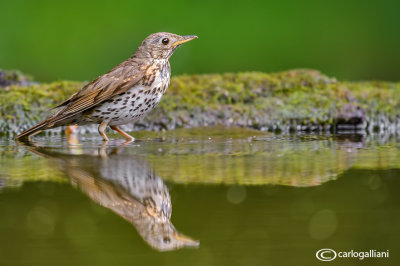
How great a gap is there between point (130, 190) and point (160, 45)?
2.95 metres

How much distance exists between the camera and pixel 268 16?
406 inches

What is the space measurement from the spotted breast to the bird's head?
0.90ft

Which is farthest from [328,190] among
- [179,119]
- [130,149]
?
[179,119]

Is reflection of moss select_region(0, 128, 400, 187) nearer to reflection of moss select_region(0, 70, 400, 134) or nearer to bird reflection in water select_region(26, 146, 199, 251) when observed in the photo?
bird reflection in water select_region(26, 146, 199, 251)

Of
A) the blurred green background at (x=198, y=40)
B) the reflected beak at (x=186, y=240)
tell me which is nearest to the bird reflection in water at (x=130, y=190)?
the reflected beak at (x=186, y=240)

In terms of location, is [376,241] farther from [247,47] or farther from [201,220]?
[247,47]

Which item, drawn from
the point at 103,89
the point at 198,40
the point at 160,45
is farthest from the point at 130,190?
the point at 198,40

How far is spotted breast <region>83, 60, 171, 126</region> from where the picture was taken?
551 cm

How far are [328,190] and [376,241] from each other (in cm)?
83

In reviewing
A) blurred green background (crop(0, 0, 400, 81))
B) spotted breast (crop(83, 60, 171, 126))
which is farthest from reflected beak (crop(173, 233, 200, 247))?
blurred green background (crop(0, 0, 400, 81))

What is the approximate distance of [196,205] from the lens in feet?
9.85

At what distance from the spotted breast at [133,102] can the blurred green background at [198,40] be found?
401 cm

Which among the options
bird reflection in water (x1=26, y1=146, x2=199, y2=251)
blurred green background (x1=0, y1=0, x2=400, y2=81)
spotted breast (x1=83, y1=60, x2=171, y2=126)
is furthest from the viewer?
blurred green background (x1=0, y1=0, x2=400, y2=81)

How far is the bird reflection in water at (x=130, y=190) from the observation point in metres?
2.59
